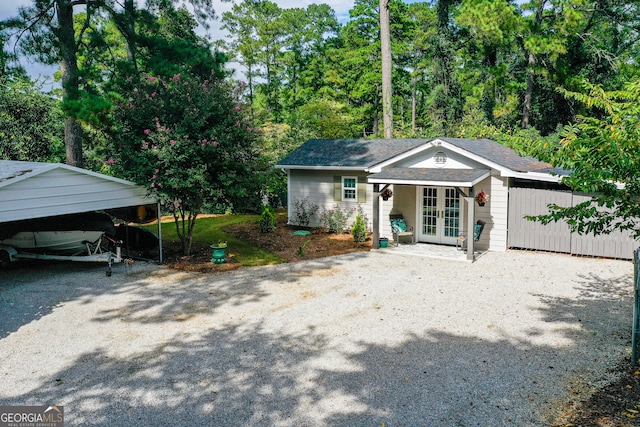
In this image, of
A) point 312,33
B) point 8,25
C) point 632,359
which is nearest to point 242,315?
point 632,359

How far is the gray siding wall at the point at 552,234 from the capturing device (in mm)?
12883

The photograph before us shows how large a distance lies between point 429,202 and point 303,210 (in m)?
5.74

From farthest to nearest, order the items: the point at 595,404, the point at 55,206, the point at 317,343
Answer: the point at 55,206, the point at 317,343, the point at 595,404

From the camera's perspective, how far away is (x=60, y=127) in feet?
78.7

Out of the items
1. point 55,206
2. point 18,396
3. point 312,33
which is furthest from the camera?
point 312,33

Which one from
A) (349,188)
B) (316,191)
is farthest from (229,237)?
(349,188)

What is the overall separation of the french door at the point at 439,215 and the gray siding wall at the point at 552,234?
5.82 ft

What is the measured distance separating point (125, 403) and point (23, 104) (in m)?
22.8

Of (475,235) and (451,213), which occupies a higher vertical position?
(451,213)

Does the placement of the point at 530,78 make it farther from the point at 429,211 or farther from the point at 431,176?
the point at 431,176

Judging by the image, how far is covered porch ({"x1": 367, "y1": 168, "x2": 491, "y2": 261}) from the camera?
14.0m

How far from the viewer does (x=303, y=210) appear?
19.0 metres

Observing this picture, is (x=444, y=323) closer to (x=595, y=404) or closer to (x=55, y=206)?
(x=595, y=404)

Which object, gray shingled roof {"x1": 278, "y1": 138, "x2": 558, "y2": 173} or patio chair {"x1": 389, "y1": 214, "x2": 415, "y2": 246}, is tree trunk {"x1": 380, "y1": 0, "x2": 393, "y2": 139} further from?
patio chair {"x1": 389, "y1": 214, "x2": 415, "y2": 246}
